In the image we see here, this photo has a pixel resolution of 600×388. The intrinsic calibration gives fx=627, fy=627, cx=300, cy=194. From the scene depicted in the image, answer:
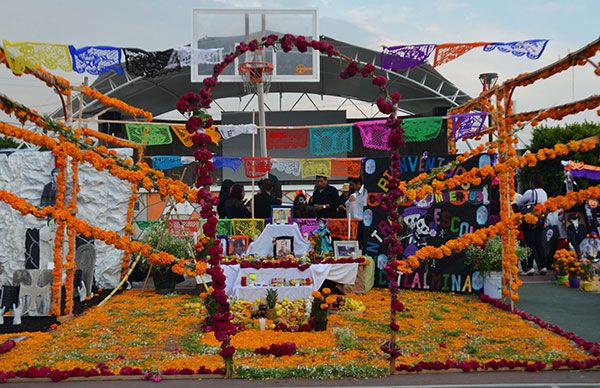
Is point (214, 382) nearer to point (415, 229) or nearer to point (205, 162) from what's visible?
point (205, 162)

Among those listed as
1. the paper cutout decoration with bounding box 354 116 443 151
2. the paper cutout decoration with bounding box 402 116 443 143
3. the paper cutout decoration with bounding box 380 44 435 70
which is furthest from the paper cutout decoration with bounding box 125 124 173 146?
the paper cutout decoration with bounding box 402 116 443 143

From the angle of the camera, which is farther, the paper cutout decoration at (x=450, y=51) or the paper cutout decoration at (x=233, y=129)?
the paper cutout decoration at (x=233, y=129)

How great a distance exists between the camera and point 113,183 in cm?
1248

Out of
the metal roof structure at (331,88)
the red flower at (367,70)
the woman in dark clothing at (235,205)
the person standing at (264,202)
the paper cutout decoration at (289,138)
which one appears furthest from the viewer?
the metal roof structure at (331,88)

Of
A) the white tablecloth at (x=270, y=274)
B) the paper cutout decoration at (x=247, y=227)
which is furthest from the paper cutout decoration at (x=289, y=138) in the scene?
the white tablecloth at (x=270, y=274)

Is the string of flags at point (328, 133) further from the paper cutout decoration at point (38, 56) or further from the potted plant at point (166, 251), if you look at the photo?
the paper cutout decoration at point (38, 56)

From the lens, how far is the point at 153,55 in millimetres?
12484

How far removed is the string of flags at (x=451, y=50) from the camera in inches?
456

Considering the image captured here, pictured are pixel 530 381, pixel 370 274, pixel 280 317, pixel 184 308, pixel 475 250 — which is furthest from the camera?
pixel 370 274

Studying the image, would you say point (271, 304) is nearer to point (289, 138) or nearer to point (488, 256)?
point (488, 256)

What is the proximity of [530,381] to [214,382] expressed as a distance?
2923 mm

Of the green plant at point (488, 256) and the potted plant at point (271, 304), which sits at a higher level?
the green plant at point (488, 256)

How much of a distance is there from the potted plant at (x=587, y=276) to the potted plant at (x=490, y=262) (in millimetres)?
1437

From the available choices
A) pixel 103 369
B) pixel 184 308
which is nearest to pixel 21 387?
pixel 103 369
